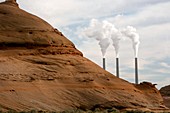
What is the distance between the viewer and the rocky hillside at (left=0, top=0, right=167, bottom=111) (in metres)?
41.6

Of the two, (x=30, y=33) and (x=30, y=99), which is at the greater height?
(x=30, y=33)

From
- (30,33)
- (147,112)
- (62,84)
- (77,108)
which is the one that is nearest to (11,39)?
(30,33)

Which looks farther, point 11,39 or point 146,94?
point 146,94

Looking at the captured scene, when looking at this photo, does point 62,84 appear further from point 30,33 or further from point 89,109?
point 30,33

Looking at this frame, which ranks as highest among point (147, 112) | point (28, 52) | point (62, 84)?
point (28, 52)

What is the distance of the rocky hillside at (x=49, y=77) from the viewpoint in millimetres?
41562

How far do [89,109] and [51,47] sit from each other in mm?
8511

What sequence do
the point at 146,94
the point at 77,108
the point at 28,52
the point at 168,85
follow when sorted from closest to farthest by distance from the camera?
the point at 77,108 < the point at 28,52 < the point at 146,94 < the point at 168,85

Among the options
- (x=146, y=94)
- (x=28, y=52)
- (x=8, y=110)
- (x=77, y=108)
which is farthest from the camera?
(x=146, y=94)

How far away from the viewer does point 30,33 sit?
48219 mm

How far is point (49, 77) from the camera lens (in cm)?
4434

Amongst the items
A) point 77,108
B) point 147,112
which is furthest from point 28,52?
point 147,112

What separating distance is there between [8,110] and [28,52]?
9.65 m

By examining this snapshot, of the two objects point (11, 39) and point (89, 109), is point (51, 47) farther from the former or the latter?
point (89, 109)
